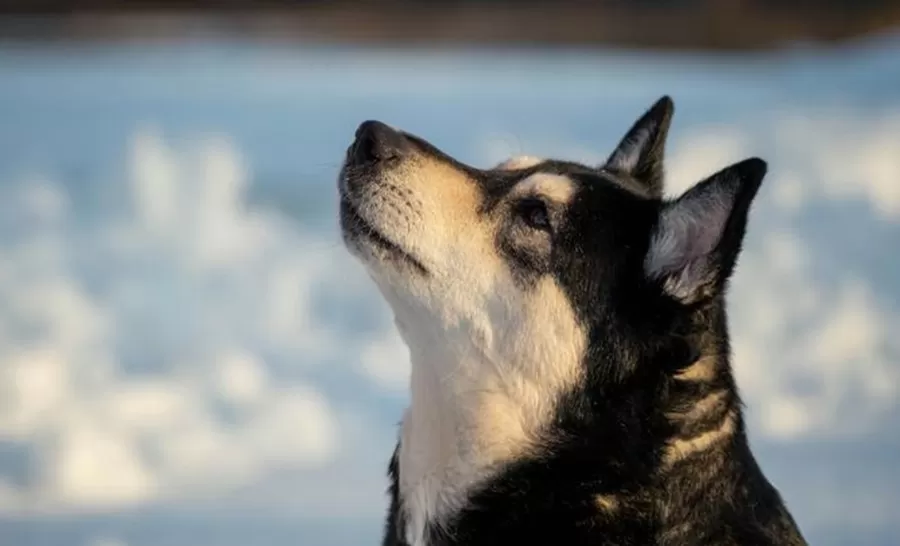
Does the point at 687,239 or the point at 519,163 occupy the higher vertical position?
the point at 519,163

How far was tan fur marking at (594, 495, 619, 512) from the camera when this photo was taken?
10.5ft

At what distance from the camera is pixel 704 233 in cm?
316

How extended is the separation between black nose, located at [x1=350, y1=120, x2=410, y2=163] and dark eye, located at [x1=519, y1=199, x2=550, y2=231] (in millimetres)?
290

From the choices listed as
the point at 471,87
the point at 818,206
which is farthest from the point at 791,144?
the point at 471,87

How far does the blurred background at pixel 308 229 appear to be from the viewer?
574 cm

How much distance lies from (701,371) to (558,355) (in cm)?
32

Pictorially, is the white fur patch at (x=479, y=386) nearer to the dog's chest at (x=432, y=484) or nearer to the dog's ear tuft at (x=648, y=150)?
the dog's chest at (x=432, y=484)

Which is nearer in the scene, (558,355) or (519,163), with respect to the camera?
(558,355)

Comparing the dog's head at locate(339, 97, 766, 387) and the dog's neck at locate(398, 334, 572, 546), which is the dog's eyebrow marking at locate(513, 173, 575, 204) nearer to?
the dog's head at locate(339, 97, 766, 387)

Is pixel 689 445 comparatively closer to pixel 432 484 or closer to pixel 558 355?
pixel 558 355

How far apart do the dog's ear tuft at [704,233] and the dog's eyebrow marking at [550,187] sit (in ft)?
0.72

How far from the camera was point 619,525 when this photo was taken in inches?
126

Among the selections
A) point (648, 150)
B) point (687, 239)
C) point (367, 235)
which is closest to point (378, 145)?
point (367, 235)

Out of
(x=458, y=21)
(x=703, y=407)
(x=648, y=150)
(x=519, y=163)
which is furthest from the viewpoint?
(x=458, y=21)
